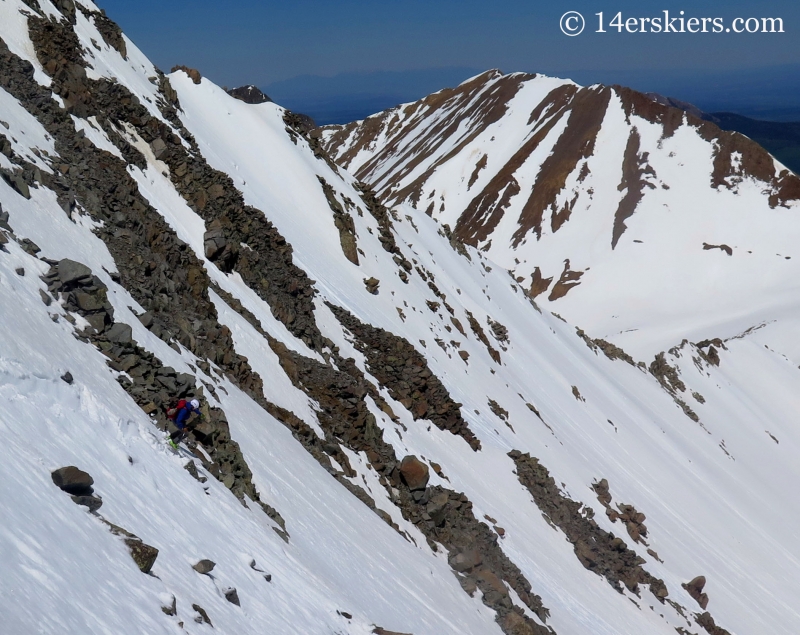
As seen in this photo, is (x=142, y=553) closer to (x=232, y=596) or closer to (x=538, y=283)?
(x=232, y=596)

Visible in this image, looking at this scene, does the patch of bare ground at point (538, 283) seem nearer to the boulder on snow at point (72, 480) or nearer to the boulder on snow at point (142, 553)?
the boulder on snow at point (72, 480)

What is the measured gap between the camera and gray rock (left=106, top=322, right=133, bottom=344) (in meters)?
12.8

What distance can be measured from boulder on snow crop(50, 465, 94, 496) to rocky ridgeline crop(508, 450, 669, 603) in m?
19.7

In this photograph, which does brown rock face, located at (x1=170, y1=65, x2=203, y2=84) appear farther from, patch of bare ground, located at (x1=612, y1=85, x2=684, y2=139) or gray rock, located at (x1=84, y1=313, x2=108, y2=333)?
patch of bare ground, located at (x1=612, y1=85, x2=684, y2=139)

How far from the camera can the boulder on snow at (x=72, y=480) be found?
8.60 m

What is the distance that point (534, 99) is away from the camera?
129125 millimetres

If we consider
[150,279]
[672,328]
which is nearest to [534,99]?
[672,328]

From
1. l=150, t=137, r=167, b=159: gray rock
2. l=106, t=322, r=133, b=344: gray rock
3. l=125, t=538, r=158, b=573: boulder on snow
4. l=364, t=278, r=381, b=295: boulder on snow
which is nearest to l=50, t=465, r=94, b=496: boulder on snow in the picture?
l=125, t=538, r=158, b=573: boulder on snow

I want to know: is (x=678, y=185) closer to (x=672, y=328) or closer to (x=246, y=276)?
(x=672, y=328)

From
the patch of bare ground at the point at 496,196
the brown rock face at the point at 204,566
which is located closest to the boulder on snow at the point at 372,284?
the brown rock face at the point at 204,566

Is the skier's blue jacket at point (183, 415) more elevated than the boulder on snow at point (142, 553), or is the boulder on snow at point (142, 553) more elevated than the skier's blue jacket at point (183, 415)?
the skier's blue jacket at point (183, 415)

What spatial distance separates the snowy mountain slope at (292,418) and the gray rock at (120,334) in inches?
2.1

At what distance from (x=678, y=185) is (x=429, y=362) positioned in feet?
267

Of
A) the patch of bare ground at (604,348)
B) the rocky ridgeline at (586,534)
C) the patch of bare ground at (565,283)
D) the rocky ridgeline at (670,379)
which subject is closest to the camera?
the rocky ridgeline at (586,534)
